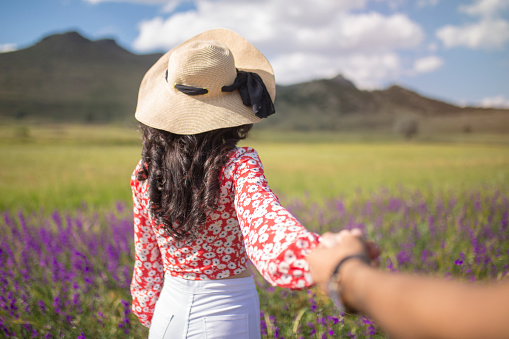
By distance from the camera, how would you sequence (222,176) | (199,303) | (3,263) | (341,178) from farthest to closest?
(341,178), (3,263), (199,303), (222,176)

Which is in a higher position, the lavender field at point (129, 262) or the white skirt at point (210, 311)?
the white skirt at point (210, 311)

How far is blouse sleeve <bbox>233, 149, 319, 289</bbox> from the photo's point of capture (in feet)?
2.22

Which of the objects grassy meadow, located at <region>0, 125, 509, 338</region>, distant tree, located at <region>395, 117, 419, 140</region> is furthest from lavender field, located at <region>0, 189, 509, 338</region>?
distant tree, located at <region>395, 117, 419, 140</region>

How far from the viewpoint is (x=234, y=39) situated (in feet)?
5.95

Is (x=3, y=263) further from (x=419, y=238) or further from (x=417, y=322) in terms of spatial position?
(x=419, y=238)

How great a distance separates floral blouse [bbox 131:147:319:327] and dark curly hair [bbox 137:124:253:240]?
4cm

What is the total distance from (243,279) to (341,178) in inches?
316

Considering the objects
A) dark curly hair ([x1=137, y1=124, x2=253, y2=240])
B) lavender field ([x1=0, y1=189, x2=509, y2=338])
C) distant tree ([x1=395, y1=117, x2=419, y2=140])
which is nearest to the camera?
dark curly hair ([x1=137, y1=124, x2=253, y2=240])

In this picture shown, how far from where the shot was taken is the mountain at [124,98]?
35719mm

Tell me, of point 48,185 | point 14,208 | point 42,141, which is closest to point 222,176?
point 14,208

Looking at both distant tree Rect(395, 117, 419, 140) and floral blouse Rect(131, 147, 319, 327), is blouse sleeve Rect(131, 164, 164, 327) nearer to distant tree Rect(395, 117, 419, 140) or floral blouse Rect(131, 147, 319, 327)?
floral blouse Rect(131, 147, 319, 327)

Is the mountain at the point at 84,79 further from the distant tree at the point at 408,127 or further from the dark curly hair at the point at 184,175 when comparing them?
the distant tree at the point at 408,127

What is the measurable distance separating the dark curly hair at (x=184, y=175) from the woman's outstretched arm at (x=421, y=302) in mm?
635

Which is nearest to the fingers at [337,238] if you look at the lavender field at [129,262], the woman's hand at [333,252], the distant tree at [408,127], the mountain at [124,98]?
the woman's hand at [333,252]
